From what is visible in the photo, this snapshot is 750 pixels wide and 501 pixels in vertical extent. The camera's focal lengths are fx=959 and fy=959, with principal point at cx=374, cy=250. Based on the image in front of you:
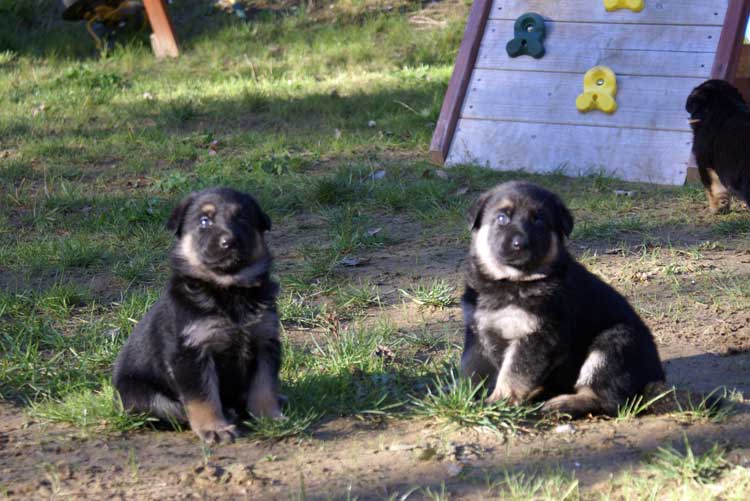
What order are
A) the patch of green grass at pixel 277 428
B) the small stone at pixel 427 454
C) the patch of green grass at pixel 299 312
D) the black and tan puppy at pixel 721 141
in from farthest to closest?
1. the black and tan puppy at pixel 721 141
2. the patch of green grass at pixel 299 312
3. the patch of green grass at pixel 277 428
4. the small stone at pixel 427 454

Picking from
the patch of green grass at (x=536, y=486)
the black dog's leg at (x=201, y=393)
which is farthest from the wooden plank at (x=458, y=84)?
the patch of green grass at (x=536, y=486)

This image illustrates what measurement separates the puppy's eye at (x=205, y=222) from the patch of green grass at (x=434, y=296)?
6.03 feet

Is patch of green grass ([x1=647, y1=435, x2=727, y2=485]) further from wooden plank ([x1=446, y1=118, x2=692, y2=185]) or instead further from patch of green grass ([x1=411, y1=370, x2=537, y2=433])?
wooden plank ([x1=446, y1=118, x2=692, y2=185])

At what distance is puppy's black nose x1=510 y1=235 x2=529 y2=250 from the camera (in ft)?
12.4

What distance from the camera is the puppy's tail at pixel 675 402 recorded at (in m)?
3.85

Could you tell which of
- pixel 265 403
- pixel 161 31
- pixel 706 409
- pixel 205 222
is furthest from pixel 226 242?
pixel 161 31

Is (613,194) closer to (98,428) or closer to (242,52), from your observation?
(98,428)

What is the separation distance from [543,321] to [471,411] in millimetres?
453

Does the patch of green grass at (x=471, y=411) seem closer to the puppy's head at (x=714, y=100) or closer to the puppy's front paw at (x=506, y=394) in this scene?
the puppy's front paw at (x=506, y=394)

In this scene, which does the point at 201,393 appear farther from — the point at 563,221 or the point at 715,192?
the point at 715,192

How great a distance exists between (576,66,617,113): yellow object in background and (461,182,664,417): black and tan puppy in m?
4.21

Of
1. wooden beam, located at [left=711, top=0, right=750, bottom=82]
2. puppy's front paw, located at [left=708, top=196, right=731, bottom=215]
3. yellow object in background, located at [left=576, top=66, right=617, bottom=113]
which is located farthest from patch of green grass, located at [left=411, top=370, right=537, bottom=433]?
wooden beam, located at [left=711, top=0, right=750, bottom=82]

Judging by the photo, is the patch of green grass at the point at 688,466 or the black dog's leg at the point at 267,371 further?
the black dog's leg at the point at 267,371

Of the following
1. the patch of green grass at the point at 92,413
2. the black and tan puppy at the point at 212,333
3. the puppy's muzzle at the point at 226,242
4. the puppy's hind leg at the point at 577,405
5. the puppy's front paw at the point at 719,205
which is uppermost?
the puppy's muzzle at the point at 226,242
